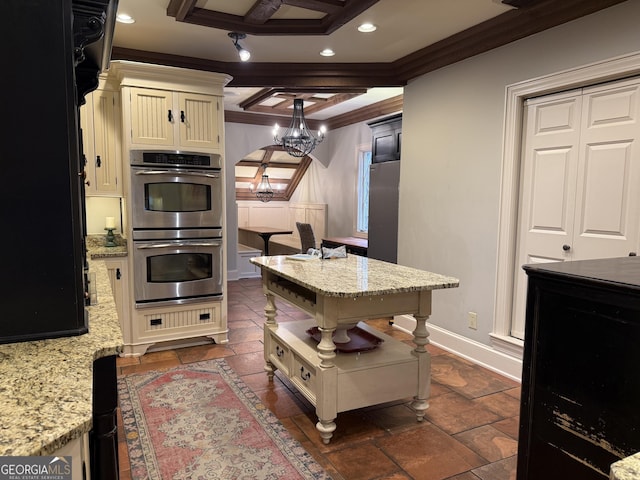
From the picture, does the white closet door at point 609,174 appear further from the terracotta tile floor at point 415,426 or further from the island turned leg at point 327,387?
the island turned leg at point 327,387

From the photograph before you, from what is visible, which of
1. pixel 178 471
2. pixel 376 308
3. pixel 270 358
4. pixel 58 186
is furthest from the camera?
pixel 270 358

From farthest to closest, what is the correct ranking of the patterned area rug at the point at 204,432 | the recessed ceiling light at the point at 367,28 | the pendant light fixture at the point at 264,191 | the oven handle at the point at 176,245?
the pendant light fixture at the point at 264,191 < the oven handle at the point at 176,245 < the recessed ceiling light at the point at 367,28 < the patterned area rug at the point at 204,432

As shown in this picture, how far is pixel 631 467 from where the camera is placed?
2.23 feet

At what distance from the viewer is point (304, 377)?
2.48 meters

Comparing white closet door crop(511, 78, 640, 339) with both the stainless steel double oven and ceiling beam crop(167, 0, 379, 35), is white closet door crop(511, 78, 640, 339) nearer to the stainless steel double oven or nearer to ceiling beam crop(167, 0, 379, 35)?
ceiling beam crop(167, 0, 379, 35)

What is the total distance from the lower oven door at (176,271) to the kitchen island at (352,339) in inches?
42.9

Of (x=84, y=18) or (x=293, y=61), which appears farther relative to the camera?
(x=293, y=61)

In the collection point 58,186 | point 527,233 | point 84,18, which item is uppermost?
point 84,18

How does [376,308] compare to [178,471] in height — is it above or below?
above

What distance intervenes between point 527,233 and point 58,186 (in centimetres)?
294

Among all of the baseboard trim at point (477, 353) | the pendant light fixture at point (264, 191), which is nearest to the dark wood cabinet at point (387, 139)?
the baseboard trim at point (477, 353)

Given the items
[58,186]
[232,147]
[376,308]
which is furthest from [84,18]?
[232,147]

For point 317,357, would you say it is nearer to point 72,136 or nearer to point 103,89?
point 72,136

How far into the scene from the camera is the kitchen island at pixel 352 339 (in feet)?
7.20
